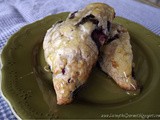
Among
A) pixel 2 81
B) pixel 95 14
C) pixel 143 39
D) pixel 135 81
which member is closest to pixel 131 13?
pixel 143 39

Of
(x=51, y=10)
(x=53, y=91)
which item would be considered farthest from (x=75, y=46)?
(x=51, y=10)

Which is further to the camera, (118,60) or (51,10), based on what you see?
(51,10)

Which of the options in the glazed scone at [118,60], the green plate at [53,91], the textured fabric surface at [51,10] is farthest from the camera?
the textured fabric surface at [51,10]

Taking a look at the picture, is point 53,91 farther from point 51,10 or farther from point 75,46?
point 51,10

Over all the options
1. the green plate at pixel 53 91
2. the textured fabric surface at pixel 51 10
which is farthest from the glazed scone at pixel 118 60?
the textured fabric surface at pixel 51 10

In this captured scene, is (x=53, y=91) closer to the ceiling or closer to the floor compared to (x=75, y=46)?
closer to the floor

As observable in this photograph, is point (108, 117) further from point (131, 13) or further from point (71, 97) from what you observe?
point (131, 13)

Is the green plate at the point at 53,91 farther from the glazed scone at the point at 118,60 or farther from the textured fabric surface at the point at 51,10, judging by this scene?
the textured fabric surface at the point at 51,10

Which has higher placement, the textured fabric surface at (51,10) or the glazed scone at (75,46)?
the glazed scone at (75,46)
